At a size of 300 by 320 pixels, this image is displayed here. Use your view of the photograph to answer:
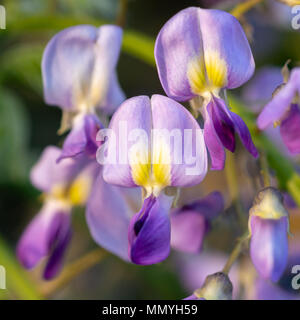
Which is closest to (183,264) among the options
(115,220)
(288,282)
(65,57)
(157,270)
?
(157,270)

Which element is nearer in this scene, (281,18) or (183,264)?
(281,18)

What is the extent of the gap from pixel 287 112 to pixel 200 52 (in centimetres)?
13

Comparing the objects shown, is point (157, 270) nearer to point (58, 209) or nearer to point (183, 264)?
point (183, 264)

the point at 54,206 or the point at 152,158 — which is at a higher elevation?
the point at 152,158

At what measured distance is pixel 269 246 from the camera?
0.74 m

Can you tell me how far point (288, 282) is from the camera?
1041 mm

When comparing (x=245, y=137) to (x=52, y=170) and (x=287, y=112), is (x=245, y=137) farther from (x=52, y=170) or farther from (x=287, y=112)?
(x=52, y=170)

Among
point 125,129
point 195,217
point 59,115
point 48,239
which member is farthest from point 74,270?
point 59,115

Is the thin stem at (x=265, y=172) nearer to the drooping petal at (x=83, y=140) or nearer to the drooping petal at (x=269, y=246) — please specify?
the drooping petal at (x=269, y=246)

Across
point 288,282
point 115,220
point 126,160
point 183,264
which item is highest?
point 126,160

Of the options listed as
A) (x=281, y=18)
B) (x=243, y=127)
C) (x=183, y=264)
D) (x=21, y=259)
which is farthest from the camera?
(x=183, y=264)

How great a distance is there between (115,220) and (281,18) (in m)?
0.56

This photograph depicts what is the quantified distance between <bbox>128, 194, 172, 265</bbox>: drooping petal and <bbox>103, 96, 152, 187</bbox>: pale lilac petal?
0.05 m
